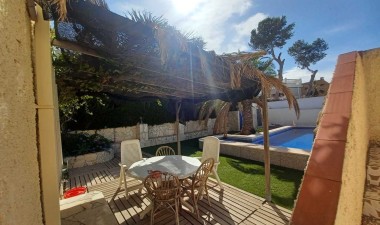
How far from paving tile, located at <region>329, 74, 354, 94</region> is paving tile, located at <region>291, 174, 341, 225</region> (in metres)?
1.26

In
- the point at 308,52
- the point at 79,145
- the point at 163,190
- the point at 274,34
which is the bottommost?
the point at 163,190

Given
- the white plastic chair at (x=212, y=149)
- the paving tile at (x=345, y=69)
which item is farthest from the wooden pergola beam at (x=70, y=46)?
the white plastic chair at (x=212, y=149)

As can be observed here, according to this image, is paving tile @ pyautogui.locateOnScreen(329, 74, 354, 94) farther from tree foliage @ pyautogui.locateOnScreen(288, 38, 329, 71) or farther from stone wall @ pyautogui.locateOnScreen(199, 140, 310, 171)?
tree foliage @ pyautogui.locateOnScreen(288, 38, 329, 71)

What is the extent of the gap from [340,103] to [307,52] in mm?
33768

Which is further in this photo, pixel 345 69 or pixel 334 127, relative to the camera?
pixel 345 69

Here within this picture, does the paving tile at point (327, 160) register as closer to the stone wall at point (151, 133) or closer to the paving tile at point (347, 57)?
the paving tile at point (347, 57)

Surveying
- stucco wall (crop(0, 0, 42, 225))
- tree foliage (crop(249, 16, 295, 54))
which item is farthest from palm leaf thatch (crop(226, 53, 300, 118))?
tree foliage (crop(249, 16, 295, 54))

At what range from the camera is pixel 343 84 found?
6.80 ft

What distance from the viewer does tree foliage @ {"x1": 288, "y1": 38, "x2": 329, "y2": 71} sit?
2906cm

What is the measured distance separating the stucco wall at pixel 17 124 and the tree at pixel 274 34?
89.5 feet

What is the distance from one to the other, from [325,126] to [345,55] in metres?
1.91

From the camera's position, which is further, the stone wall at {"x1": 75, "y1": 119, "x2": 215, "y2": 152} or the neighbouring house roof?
the stone wall at {"x1": 75, "y1": 119, "x2": 215, "y2": 152}

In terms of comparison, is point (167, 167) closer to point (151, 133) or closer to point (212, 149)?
point (212, 149)

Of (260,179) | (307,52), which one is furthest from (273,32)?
(260,179)
